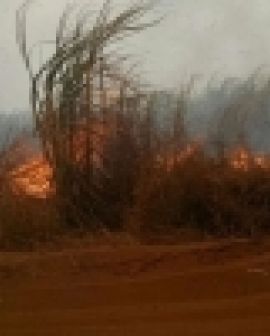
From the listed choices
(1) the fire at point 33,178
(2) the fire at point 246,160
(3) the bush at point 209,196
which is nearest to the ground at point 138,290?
(3) the bush at point 209,196

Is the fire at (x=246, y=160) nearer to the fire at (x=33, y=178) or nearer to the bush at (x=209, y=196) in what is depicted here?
the bush at (x=209, y=196)

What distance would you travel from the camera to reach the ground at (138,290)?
7754 millimetres

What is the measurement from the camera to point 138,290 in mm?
8727

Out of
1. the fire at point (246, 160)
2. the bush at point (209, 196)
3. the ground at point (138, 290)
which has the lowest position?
the ground at point (138, 290)

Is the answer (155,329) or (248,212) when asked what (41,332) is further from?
(248,212)

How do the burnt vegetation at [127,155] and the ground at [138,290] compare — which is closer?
the ground at [138,290]

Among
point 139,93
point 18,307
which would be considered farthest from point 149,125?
point 18,307

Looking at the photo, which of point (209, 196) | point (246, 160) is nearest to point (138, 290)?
point (209, 196)

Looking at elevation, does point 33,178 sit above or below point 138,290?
above

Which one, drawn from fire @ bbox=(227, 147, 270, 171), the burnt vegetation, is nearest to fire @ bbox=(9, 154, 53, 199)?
the burnt vegetation

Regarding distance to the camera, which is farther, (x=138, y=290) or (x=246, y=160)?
(x=246, y=160)

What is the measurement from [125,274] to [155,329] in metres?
1.63

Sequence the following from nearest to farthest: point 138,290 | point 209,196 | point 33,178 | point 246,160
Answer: point 138,290, point 209,196, point 246,160, point 33,178

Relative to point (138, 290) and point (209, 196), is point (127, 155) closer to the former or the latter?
point (209, 196)
